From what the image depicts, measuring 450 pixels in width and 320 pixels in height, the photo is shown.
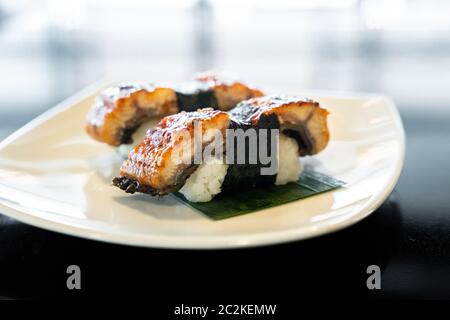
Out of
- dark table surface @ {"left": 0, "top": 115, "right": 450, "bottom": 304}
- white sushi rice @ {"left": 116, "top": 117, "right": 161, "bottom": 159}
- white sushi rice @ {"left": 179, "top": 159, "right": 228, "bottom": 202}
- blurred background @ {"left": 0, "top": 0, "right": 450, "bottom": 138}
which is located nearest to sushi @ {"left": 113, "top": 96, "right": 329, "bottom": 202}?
white sushi rice @ {"left": 179, "top": 159, "right": 228, "bottom": 202}

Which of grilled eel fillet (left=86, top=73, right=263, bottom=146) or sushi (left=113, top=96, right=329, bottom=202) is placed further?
grilled eel fillet (left=86, top=73, right=263, bottom=146)

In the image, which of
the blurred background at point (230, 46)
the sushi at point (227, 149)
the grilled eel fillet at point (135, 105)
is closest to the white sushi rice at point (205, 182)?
the sushi at point (227, 149)

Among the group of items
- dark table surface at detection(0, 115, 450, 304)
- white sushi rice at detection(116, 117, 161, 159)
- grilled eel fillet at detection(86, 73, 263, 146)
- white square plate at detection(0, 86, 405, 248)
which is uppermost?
grilled eel fillet at detection(86, 73, 263, 146)

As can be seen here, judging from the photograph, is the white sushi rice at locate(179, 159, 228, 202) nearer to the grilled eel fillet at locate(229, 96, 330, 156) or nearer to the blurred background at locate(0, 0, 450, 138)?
the grilled eel fillet at locate(229, 96, 330, 156)

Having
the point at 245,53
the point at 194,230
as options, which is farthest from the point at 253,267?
the point at 245,53

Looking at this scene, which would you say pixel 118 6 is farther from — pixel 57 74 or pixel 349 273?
pixel 349 273

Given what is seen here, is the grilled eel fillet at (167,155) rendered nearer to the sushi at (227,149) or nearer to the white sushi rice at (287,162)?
the sushi at (227,149)

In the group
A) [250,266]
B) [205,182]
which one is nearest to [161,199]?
[205,182]

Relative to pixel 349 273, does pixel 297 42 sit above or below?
above
